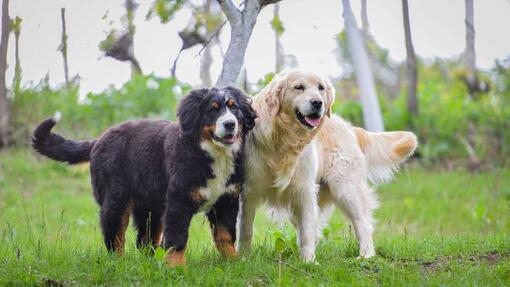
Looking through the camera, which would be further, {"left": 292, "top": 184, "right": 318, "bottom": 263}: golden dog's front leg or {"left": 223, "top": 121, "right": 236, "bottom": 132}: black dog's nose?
{"left": 292, "top": 184, "right": 318, "bottom": 263}: golden dog's front leg

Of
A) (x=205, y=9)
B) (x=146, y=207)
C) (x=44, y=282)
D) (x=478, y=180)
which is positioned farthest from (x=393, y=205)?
(x=44, y=282)

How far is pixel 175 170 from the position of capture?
6488 millimetres

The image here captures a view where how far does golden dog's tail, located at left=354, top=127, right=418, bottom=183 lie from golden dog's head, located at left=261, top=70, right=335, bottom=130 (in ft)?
4.87

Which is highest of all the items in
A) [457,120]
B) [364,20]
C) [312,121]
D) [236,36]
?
[364,20]

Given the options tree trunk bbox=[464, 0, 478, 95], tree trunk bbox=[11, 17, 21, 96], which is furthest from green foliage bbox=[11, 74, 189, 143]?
tree trunk bbox=[464, 0, 478, 95]

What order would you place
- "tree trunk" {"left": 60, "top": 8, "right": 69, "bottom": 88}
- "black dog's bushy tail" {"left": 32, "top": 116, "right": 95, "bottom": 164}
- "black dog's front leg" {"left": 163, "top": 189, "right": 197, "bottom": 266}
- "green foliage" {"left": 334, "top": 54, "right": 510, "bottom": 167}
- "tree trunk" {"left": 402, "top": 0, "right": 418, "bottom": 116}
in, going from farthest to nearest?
"tree trunk" {"left": 402, "top": 0, "right": 418, "bottom": 116}, "green foliage" {"left": 334, "top": 54, "right": 510, "bottom": 167}, "tree trunk" {"left": 60, "top": 8, "right": 69, "bottom": 88}, "black dog's bushy tail" {"left": 32, "top": 116, "right": 95, "bottom": 164}, "black dog's front leg" {"left": 163, "top": 189, "right": 197, "bottom": 266}

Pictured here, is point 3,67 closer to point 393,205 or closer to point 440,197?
point 393,205

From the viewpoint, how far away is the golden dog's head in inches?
270

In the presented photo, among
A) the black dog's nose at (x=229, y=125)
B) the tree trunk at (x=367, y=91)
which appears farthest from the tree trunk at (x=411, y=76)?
the black dog's nose at (x=229, y=125)

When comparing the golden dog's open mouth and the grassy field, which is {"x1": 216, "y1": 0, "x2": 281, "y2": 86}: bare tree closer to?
the golden dog's open mouth

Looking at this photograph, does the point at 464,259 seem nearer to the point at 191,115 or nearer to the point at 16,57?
the point at 191,115

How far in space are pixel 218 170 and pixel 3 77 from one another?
7108mm

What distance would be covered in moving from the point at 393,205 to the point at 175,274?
847cm

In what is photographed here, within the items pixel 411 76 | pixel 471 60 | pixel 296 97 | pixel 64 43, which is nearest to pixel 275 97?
pixel 296 97
